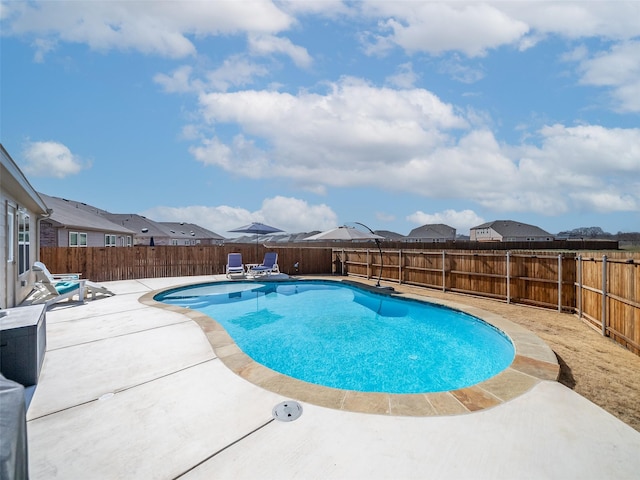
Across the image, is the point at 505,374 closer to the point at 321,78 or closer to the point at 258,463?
the point at 258,463

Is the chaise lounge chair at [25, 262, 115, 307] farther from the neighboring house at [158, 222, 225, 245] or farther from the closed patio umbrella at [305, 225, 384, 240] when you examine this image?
the neighboring house at [158, 222, 225, 245]

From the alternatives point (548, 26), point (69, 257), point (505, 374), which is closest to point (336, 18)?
point (548, 26)

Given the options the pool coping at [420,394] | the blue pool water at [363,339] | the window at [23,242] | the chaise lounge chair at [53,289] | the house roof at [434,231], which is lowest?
the blue pool water at [363,339]

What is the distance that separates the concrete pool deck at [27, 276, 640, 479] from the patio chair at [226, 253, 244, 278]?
34.2 ft

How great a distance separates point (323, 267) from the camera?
Result: 16344 millimetres

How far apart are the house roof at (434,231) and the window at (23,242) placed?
46716 millimetres

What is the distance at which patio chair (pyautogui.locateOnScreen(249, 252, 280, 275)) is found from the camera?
46.6 feet

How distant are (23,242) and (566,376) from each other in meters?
12.4

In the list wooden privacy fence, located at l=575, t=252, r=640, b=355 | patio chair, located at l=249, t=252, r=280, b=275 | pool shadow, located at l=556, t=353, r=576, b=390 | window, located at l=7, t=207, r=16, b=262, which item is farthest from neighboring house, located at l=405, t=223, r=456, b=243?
window, located at l=7, t=207, r=16, b=262

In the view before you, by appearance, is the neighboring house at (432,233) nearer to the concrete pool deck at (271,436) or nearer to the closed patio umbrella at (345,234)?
the closed patio umbrella at (345,234)

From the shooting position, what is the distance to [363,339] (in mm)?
6418

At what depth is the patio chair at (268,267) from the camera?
46.6ft

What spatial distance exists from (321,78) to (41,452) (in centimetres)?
1137

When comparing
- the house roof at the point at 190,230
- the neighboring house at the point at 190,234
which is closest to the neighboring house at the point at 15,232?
the neighboring house at the point at 190,234
